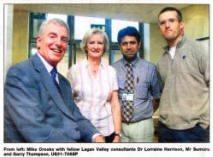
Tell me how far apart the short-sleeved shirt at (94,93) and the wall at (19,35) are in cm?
32

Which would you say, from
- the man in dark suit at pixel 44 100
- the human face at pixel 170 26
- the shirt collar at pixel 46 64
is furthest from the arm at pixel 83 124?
the human face at pixel 170 26

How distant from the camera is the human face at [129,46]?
104cm

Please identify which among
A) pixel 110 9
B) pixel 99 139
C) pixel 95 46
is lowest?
pixel 99 139

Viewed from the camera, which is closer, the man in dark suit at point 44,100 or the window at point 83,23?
the man in dark suit at point 44,100

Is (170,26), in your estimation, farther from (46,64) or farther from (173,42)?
(46,64)

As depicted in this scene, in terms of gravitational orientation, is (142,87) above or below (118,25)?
below

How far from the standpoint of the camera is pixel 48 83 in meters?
0.94

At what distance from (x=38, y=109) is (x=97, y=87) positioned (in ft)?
1.12

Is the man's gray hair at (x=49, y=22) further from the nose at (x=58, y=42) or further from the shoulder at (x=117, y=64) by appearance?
the shoulder at (x=117, y=64)

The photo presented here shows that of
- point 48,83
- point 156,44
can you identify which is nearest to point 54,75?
point 48,83

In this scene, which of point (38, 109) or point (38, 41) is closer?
point (38, 109)

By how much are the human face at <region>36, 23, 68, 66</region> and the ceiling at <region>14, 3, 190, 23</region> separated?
0.47 ft

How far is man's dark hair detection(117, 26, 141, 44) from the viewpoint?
1.05 m

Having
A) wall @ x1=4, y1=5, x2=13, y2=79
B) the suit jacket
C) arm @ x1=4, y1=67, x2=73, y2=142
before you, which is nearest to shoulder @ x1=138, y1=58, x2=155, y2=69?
the suit jacket
